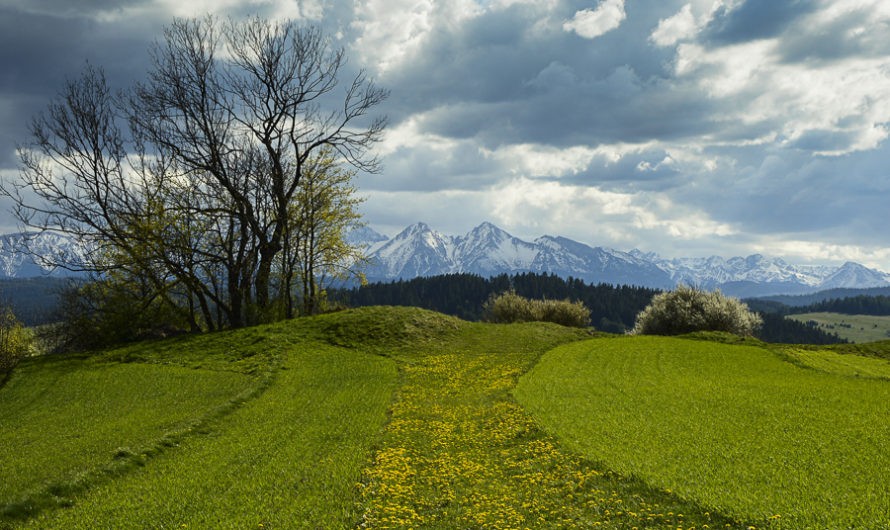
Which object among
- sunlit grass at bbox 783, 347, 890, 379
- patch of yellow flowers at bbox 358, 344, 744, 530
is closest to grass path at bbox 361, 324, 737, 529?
patch of yellow flowers at bbox 358, 344, 744, 530

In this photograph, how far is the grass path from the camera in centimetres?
1138

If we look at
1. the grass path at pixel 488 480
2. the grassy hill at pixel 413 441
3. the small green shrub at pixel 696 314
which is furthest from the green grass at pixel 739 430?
the small green shrub at pixel 696 314

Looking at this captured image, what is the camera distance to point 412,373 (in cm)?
3066

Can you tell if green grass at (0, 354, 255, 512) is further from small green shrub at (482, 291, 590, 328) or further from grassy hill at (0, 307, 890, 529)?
small green shrub at (482, 291, 590, 328)

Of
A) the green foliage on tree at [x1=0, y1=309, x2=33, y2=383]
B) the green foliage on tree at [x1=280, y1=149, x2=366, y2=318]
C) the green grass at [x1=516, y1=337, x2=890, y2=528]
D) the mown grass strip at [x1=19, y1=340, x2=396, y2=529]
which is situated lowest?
the mown grass strip at [x1=19, y1=340, x2=396, y2=529]

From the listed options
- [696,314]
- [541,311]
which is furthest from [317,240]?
[696,314]

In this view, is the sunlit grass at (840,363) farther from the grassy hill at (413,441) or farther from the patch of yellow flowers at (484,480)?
the patch of yellow flowers at (484,480)

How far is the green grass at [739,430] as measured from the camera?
1120 cm

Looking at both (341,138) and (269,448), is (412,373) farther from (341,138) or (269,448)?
(341,138)

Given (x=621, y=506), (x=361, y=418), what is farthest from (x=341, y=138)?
(x=621, y=506)

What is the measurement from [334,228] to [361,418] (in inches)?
1369

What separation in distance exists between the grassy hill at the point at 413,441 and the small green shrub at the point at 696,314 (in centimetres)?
2240

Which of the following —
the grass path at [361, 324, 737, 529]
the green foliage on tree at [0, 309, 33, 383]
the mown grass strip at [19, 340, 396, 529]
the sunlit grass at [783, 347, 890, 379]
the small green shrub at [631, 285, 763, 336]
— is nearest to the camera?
the grass path at [361, 324, 737, 529]

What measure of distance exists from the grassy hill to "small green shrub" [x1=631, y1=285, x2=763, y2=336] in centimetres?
2240
